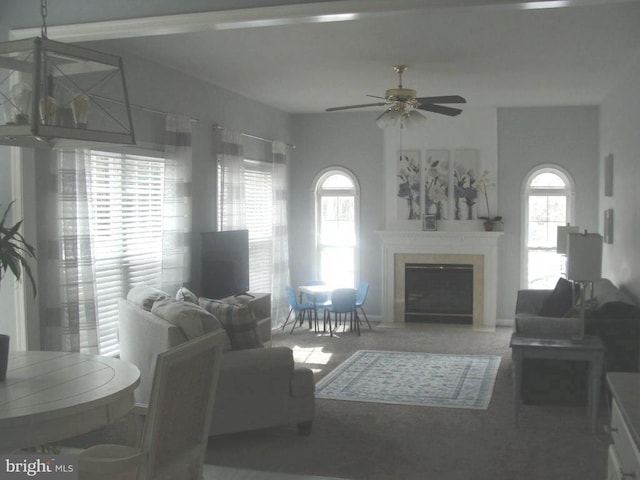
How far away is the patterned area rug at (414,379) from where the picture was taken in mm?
5727

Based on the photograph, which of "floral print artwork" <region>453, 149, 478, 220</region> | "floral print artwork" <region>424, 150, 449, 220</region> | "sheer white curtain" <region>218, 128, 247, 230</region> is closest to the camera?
"sheer white curtain" <region>218, 128, 247, 230</region>

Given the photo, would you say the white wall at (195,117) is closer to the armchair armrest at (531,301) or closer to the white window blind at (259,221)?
the white window blind at (259,221)

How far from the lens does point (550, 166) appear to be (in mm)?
9062

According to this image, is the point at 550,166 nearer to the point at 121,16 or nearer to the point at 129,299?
the point at 129,299

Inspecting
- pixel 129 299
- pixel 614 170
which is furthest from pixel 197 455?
pixel 614 170

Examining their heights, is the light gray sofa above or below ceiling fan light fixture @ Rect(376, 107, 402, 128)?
below

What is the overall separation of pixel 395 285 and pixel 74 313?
544cm

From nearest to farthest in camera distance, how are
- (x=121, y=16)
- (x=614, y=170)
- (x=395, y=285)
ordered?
1. (x=121, y=16)
2. (x=614, y=170)
3. (x=395, y=285)

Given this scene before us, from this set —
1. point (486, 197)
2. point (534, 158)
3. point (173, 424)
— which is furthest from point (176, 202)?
point (534, 158)

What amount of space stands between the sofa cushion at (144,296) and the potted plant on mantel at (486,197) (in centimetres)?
523

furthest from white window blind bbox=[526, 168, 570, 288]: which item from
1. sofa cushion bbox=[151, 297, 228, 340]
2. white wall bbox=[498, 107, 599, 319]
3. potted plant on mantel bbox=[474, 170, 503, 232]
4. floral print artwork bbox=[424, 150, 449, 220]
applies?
sofa cushion bbox=[151, 297, 228, 340]

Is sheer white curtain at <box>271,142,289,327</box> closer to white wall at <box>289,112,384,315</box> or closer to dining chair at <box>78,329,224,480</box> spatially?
white wall at <box>289,112,384,315</box>

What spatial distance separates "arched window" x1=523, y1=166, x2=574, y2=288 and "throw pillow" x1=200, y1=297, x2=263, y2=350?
222 inches

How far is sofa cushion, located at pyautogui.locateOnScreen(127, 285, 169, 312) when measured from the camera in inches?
199
